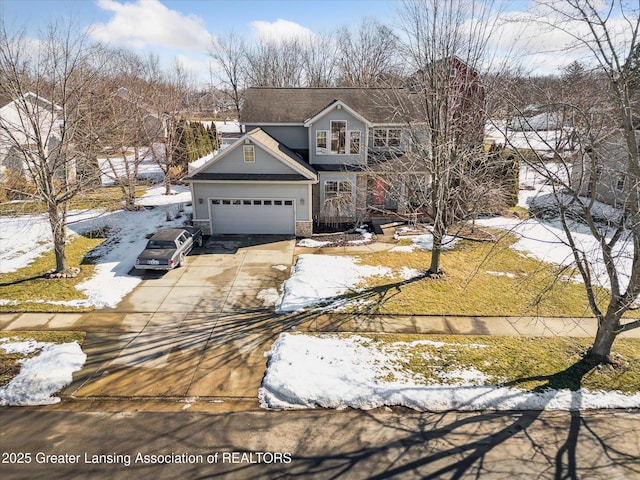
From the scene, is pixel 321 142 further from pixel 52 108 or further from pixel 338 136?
pixel 52 108

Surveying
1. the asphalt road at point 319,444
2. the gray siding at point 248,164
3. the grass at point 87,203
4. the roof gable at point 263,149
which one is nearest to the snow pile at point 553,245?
the asphalt road at point 319,444

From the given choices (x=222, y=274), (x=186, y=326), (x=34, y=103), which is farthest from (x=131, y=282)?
(x=34, y=103)

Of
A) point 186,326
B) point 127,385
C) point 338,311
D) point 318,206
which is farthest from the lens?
point 318,206

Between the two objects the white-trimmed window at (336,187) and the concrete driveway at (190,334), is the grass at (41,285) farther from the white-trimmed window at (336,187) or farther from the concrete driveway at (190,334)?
the white-trimmed window at (336,187)

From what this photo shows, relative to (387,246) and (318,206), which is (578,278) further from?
(318,206)

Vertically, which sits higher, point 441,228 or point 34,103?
point 34,103

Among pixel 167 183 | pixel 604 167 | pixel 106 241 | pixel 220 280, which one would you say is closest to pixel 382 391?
pixel 604 167
